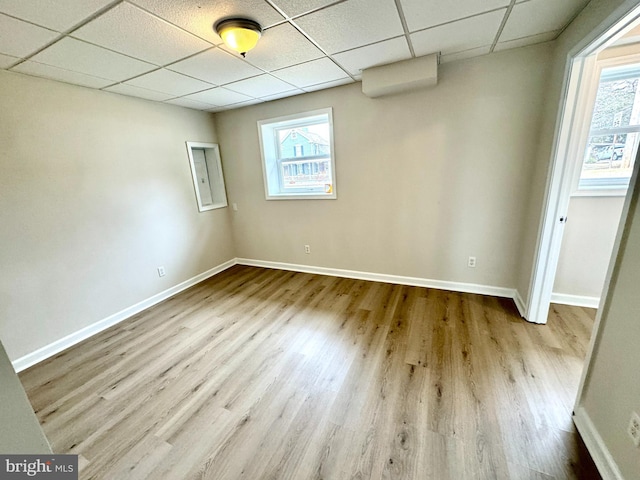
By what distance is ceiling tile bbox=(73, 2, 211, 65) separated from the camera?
151 cm

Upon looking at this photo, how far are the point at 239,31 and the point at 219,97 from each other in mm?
1740

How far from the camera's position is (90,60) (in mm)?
1981

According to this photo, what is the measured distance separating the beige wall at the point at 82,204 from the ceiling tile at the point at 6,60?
0.45 feet

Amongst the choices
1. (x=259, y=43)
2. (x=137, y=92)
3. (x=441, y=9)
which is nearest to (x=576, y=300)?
(x=441, y=9)

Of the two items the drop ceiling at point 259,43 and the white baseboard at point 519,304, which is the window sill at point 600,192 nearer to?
the white baseboard at point 519,304

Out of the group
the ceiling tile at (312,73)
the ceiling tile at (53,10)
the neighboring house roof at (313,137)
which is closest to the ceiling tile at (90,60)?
the ceiling tile at (53,10)

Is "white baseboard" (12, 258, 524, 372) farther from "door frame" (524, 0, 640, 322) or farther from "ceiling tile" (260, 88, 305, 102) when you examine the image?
"ceiling tile" (260, 88, 305, 102)

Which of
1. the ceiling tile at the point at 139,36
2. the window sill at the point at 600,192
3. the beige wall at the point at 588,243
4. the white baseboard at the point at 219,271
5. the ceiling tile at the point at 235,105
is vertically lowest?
the white baseboard at the point at 219,271

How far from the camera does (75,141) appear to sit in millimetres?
2475

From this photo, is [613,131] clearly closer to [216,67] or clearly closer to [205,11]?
[205,11]

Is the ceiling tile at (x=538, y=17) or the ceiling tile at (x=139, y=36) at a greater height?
the ceiling tile at (x=538, y=17)

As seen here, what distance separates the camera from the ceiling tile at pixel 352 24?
62.1 inches

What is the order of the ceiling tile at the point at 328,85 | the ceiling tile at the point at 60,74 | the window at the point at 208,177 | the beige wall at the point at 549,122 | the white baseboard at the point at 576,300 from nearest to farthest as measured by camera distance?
1. the beige wall at the point at 549,122
2. the ceiling tile at the point at 60,74
3. the white baseboard at the point at 576,300
4. the ceiling tile at the point at 328,85
5. the window at the point at 208,177

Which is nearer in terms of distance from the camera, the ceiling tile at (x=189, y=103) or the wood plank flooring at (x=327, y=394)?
the wood plank flooring at (x=327, y=394)
